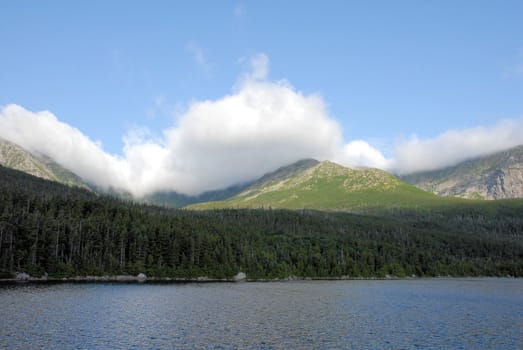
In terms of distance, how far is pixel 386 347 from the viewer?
177ft

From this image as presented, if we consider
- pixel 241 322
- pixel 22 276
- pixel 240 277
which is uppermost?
pixel 22 276

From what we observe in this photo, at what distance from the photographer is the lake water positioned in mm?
53750

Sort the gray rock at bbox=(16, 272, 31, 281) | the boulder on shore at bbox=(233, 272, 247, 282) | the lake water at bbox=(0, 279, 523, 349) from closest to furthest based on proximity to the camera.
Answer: the lake water at bbox=(0, 279, 523, 349)
the gray rock at bbox=(16, 272, 31, 281)
the boulder on shore at bbox=(233, 272, 247, 282)

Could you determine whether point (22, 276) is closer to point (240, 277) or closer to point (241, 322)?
point (240, 277)

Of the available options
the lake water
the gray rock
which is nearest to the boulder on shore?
the lake water

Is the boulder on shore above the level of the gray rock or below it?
below

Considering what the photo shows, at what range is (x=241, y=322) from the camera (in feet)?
227

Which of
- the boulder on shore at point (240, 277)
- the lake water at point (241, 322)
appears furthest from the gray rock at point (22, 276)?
the boulder on shore at point (240, 277)

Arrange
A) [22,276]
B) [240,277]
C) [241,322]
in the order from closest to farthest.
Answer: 1. [241,322]
2. [22,276]
3. [240,277]

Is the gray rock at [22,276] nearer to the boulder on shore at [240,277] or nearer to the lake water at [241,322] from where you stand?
the lake water at [241,322]

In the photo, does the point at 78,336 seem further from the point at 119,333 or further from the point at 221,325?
the point at 221,325

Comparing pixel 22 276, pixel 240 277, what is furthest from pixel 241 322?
pixel 240 277

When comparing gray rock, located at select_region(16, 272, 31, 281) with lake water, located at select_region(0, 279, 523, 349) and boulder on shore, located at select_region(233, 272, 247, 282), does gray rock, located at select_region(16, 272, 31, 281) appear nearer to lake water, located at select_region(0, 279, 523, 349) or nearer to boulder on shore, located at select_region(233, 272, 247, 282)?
lake water, located at select_region(0, 279, 523, 349)

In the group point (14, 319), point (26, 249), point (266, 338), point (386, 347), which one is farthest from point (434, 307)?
point (26, 249)
